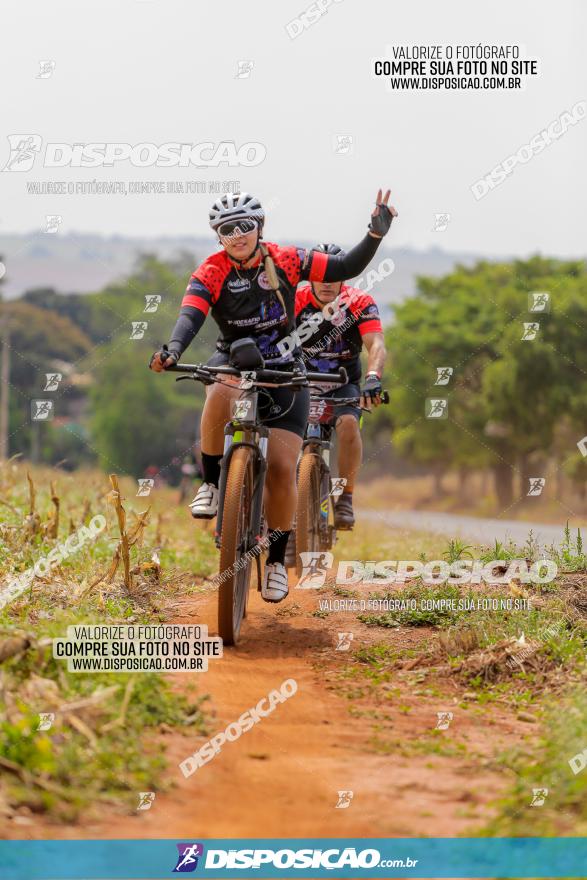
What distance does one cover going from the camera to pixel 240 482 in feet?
20.7

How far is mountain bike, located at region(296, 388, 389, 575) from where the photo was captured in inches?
344

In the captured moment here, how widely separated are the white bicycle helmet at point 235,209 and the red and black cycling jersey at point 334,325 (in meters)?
→ 2.21

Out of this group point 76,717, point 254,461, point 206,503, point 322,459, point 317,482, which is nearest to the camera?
point 76,717

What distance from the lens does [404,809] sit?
4438 millimetres

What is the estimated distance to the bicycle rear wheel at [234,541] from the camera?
6.25m

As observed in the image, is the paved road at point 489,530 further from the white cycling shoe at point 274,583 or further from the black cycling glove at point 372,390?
the white cycling shoe at point 274,583

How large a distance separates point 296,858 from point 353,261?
3.49 meters

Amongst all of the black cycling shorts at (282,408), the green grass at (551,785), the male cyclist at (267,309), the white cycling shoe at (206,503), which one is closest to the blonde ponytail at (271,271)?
the male cyclist at (267,309)

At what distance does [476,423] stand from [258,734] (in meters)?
33.5

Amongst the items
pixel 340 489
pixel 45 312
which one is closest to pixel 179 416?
pixel 45 312

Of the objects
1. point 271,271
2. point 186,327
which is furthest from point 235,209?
point 186,327

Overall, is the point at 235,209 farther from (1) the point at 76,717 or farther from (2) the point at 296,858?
(2) the point at 296,858

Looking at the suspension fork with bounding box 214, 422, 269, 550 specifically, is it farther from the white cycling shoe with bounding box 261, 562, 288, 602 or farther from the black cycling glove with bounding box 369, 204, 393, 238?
the black cycling glove with bounding box 369, 204, 393, 238

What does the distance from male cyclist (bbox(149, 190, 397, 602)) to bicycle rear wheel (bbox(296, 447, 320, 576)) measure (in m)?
1.74
